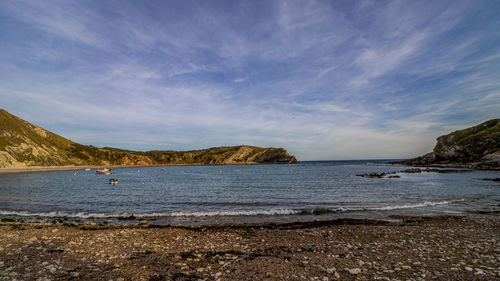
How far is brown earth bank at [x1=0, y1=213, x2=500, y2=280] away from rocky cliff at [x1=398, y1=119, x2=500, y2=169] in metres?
96.6

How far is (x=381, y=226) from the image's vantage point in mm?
15156

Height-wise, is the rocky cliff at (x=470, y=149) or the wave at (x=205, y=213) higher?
the rocky cliff at (x=470, y=149)

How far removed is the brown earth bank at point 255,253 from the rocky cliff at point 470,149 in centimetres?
9665

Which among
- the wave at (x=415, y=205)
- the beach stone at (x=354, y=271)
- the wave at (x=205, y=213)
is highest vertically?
the beach stone at (x=354, y=271)

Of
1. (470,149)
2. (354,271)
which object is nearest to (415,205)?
(354,271)

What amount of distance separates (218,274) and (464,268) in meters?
8.66

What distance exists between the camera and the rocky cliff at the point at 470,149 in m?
86.8

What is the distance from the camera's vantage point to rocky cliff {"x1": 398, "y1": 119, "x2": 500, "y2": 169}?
86.8 meters

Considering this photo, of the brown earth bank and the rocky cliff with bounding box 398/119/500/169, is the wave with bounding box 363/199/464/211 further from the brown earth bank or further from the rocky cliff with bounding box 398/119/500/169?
the rocky cliff with bounding box 398/119/500/169

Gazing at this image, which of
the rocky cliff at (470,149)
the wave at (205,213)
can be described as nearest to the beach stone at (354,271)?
the wave at (205,213)

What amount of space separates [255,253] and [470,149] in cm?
13180

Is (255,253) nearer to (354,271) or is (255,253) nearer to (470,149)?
(354,271)

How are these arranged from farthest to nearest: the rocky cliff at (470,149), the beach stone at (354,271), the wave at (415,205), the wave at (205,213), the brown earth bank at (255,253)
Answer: the rocky cliff at (470,149) < the wave at (415,205) < the wave at (205,213) < the brown earth bank at (255,253) < the beach stone at (354,271)

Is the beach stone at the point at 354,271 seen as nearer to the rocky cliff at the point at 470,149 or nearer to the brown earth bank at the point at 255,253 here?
the brown earth bank at the point at 255,253
